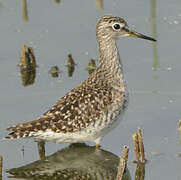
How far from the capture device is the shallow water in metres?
10.9

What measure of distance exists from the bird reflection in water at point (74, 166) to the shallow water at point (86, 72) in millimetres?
135

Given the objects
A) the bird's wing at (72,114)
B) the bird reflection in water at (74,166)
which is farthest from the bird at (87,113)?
the bird reflection in water at (74,166)

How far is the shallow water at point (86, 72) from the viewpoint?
1089cm

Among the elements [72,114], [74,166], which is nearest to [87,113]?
[72,114]

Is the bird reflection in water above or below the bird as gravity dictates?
below

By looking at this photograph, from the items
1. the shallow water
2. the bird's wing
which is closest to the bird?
the bird's wing

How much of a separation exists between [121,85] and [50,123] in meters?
1.35

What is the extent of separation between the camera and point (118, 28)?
1150 cm

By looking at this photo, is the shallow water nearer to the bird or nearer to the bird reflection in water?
the bird reflection in water

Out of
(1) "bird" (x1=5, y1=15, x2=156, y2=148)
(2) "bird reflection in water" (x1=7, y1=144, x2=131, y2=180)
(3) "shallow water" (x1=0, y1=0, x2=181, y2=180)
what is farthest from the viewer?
(3) "shallow water" (x1=0, y1=0, x2=181, y2=180)

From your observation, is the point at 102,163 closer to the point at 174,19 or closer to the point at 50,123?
the point at 50,123

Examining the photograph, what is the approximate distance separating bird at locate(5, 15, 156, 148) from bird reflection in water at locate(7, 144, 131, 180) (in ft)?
0.89

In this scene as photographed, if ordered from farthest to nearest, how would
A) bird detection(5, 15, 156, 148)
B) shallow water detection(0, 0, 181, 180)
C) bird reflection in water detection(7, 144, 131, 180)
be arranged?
shallow water detection(0, 0, 181, 180)
bird detection(5, 15, 156, 148)
bird reflection in water detection(7, 144, 131, 180)

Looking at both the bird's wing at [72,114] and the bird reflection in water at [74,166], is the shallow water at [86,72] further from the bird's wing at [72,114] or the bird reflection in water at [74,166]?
the bird's wing at [72,114]
